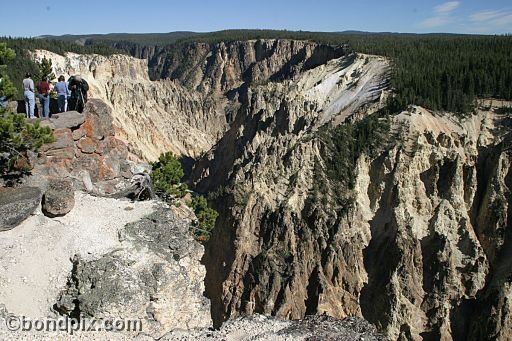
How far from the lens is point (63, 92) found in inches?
551

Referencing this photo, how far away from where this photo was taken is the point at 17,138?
1175 centimetres

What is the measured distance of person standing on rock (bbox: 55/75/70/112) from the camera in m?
13.9

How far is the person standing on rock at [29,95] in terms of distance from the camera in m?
13.2

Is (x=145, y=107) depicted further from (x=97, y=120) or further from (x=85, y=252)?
(x=85, y=252)

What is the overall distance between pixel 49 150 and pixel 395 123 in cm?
2548

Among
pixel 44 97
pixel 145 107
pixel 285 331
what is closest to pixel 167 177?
pixel 44 97

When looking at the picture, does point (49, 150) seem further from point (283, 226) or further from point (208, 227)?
point (283, 226)

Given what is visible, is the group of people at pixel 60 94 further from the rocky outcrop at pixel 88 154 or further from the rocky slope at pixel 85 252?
the rocky slope at pixel 85 252

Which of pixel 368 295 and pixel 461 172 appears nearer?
pixel 368 295

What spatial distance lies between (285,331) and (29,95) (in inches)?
340

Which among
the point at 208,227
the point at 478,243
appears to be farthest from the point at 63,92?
the point at 478,243

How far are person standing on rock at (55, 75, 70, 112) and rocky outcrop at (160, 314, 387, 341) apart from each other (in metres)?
7.26

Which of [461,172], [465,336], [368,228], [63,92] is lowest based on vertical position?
[465,336]

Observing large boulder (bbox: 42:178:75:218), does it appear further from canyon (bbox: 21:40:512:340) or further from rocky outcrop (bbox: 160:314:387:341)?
canyon (bbox: 21:40:512:340)
